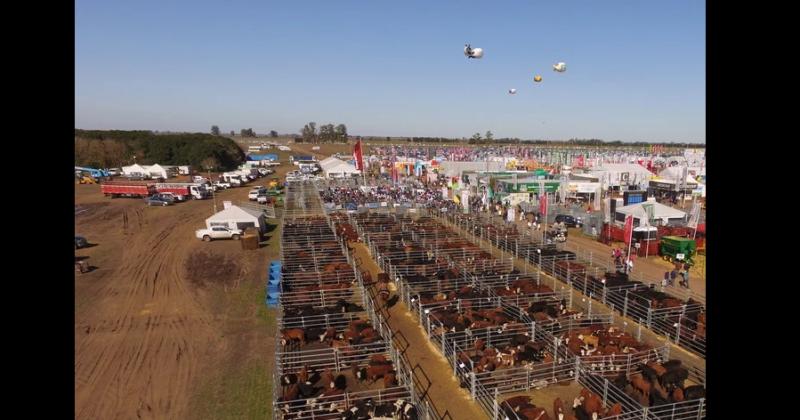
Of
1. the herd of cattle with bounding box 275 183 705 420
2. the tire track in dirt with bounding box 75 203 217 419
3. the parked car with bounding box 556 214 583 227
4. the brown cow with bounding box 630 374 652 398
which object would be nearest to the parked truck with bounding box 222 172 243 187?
the tire track in dirt with bounding box 75 203 217 419

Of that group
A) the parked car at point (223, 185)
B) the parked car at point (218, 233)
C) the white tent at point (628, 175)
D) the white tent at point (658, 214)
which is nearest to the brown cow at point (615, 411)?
the white tent at point (658, 214)

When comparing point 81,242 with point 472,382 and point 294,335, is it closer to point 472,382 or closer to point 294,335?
point 294,335

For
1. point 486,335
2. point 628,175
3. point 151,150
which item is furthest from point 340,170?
point 486,335

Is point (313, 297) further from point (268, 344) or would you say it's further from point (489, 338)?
point (489, 338)

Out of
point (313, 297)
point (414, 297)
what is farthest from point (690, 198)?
point (313, 297)

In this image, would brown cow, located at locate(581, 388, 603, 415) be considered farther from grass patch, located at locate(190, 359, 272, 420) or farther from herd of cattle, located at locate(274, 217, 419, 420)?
grass patch, located at locate(190, 359, 272, 420)

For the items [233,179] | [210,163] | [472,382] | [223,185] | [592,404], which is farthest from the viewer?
[210,163]

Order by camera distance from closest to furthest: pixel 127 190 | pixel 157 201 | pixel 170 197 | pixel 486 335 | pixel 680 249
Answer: pixel 486 335 → pixel 680 249 → pixel 157 201 → pixel 170 197 → pixel 127 190
